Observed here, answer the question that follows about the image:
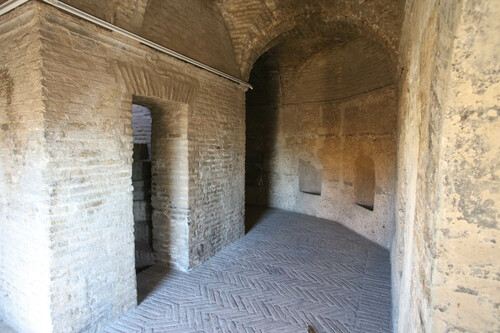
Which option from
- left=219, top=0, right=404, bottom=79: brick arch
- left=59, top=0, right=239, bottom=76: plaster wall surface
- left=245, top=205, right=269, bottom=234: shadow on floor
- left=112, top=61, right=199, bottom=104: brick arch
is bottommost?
left=245, top=205, right=269, bottom=234: shadow on floor

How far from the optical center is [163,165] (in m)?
4.74

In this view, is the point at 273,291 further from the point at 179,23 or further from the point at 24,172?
the point at 179,23

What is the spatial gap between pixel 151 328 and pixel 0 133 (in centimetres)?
274

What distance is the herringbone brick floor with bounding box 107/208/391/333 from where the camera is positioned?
3.43 m

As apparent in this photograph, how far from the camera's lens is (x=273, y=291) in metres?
Result: 4.15

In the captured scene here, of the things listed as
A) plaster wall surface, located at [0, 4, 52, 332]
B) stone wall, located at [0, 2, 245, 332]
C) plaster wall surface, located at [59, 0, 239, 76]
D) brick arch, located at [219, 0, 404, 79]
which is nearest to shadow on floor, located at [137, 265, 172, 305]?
stone wall, located at [0, 2, 245, 332]

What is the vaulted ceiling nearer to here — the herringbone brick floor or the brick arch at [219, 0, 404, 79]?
the brick arch at [219, 0, 404, 79]

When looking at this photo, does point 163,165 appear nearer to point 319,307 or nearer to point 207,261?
point 207,261

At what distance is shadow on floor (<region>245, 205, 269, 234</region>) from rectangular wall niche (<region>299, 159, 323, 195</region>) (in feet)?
4.62

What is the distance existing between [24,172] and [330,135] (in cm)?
667

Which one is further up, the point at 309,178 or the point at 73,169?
the point at 73,169

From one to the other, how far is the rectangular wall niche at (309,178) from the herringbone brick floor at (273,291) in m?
2.60

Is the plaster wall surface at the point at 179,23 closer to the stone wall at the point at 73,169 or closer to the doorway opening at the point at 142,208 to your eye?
the stone wall at the point at 73,169

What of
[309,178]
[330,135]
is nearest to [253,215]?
[309,178]
